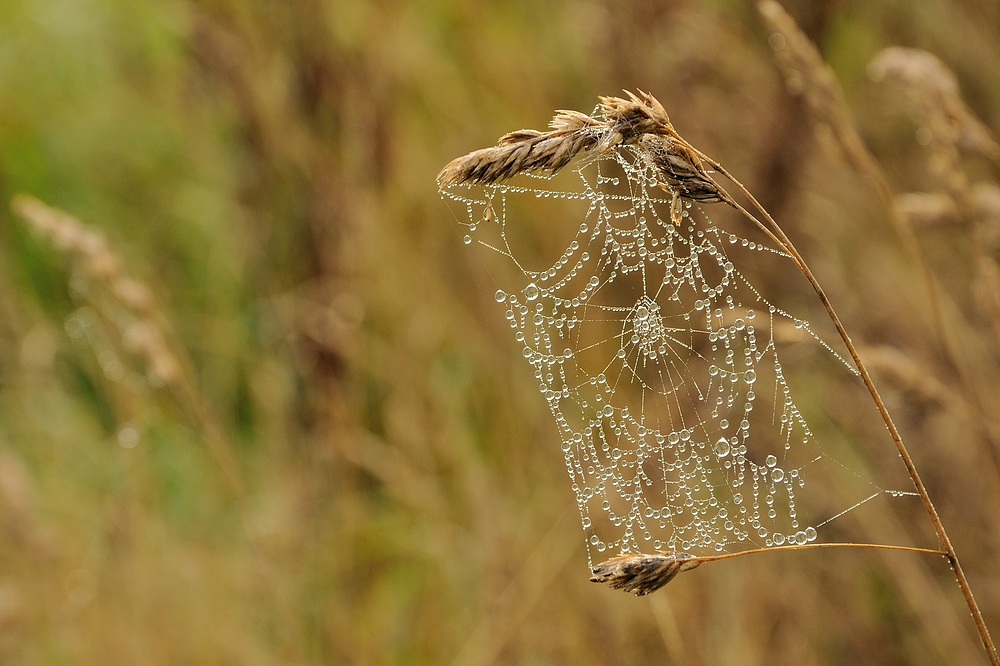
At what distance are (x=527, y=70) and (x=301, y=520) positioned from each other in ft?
5.71

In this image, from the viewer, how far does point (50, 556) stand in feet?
7.53

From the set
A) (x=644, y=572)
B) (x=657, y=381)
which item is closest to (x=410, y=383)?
(x=657, y=381)

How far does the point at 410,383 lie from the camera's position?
2.61m

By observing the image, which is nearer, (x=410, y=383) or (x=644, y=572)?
(x=644, y=572)

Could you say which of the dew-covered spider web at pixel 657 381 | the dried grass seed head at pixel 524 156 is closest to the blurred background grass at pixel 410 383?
the dew-covered spider web at pixel 657 381

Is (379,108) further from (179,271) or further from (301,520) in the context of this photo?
(179,271)

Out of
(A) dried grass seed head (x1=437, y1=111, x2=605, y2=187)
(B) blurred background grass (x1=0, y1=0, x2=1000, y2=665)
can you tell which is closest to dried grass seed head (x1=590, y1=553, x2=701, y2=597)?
(A) dried grass seed head (x1=437, y1=111, x2=605, y2=187)

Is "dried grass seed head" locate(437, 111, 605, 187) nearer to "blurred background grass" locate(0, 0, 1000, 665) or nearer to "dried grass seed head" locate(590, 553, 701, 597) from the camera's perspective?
"dried grass seed head" locate(590, 553, 701, 597)

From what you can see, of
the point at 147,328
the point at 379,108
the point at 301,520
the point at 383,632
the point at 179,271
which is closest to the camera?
the point at 147,328

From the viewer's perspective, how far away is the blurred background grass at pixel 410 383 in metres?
2.17

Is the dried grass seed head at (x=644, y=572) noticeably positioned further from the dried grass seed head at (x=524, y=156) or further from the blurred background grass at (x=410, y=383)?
the blurred background grass at (x=410, y=383)

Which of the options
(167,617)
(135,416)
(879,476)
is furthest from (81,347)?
(879,476)

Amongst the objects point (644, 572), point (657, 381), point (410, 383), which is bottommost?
point (644, 572)

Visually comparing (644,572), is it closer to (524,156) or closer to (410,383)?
(524,156)
